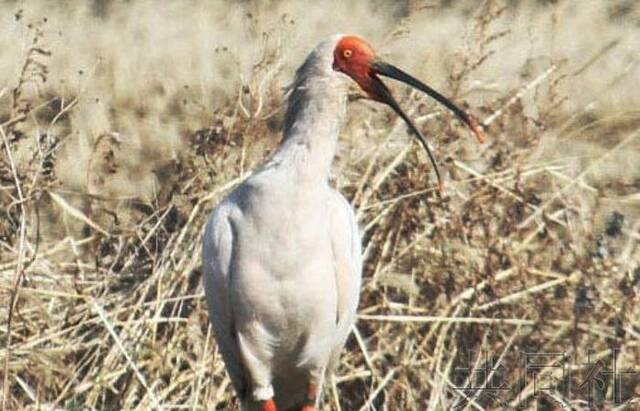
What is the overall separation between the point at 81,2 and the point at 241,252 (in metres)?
3.41

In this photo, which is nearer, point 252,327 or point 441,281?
point 252,327

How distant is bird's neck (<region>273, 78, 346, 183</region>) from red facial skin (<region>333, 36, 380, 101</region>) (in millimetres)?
69

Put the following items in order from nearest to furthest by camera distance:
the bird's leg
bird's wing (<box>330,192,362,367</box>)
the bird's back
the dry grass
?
1. the bird's back
2. bird's wing (<box>330,192,362,367</box>)
3. the bird's leg
4. the dry grass

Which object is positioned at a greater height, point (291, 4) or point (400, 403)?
point (291, 4)

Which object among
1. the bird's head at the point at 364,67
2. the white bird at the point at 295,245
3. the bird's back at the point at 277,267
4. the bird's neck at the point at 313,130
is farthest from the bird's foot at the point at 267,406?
the bird's head at the point at 364,67

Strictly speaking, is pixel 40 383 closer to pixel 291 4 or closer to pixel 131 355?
pixel 131 355

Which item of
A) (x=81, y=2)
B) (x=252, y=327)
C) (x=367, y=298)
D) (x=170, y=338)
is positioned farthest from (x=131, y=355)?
(x=81, y=2)

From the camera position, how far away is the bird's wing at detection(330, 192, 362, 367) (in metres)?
7.04

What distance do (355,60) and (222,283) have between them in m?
0.82

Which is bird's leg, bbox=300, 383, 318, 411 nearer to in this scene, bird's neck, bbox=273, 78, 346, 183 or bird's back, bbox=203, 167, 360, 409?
bird's back, bbox=203, 167, 360, 409

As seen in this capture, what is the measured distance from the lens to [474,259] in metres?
8.91

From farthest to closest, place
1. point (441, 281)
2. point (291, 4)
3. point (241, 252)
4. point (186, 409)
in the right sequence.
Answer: point (291, 4), point (441, 281), point (186, 409), point (241, 252)

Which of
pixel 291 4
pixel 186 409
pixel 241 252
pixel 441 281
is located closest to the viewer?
pixel 241 252

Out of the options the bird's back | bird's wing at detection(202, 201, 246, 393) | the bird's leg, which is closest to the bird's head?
the bird's back
